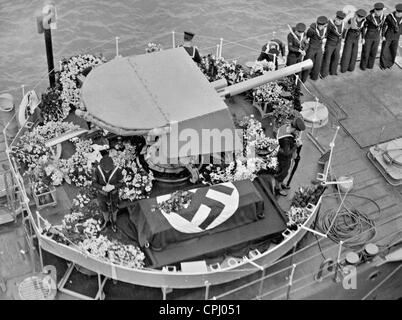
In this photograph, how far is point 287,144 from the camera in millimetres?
13508

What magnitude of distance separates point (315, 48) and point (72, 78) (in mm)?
5767

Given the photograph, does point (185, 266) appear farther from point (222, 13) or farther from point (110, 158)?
point (222, 13)

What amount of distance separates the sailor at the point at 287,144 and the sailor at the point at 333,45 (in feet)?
12.7

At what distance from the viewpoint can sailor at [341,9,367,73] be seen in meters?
16.8

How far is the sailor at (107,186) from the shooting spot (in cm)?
1241

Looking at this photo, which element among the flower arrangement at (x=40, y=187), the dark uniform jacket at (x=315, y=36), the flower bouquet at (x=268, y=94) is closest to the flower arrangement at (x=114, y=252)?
the flower arrangement at (x=40, y=187)

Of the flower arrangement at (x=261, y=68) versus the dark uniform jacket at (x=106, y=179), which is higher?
the flower arrangement at (x=261, y=68)

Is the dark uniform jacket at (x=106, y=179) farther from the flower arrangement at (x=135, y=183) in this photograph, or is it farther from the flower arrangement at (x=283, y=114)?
the flower arrangement at (x=283, y=114)

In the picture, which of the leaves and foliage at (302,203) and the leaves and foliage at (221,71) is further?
the leaves and foliage at (221,71)

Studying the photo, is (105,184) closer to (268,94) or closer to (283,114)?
(283,114)

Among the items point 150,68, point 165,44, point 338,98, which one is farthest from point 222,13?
point 150,68

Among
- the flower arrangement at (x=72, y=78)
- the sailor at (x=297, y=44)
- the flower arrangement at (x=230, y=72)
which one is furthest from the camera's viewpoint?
the sailor at (x=297, y=44)

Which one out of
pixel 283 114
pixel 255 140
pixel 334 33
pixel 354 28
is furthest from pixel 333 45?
pixel 255 140

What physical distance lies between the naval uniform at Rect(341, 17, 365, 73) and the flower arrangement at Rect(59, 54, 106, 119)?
19.7ft
